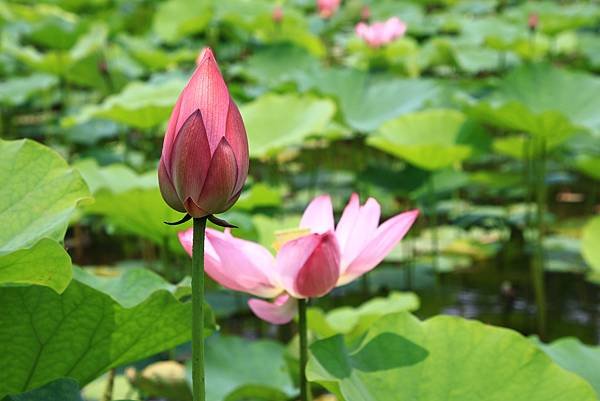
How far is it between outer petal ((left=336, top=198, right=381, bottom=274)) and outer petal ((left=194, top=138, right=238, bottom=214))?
0.25 m

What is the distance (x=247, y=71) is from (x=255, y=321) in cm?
132

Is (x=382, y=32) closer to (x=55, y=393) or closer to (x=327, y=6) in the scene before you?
(x=327, y=6)

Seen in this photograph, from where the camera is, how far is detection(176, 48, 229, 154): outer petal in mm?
→ 573

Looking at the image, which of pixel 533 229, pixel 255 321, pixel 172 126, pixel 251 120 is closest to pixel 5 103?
pixel 251 120

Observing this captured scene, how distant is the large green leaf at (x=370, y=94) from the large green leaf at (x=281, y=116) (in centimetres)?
38

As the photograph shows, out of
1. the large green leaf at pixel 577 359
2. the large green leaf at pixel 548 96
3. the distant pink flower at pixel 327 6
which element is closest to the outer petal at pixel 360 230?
the large green leaf at pixel 577 359

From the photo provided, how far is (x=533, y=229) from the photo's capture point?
2.77 m

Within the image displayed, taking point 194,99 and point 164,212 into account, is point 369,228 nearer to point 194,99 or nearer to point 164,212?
point 194,99

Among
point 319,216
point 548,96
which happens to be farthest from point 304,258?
point 548,96

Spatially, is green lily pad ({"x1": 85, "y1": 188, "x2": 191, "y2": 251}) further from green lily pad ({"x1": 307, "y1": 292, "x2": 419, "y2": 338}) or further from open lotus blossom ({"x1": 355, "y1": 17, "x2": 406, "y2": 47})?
open lotus blossom ({"x1": 355, "y1": 17, "x2": 406, "y2": 47})

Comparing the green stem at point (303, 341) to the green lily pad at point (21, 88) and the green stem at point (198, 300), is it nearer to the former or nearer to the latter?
the green stem at point (198, 300)

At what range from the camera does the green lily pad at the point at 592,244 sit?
2.00m

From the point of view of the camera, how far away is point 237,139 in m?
0.58

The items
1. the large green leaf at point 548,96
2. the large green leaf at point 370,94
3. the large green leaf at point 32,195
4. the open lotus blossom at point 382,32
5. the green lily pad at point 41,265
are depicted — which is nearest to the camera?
the green lily pad at point 41,265
